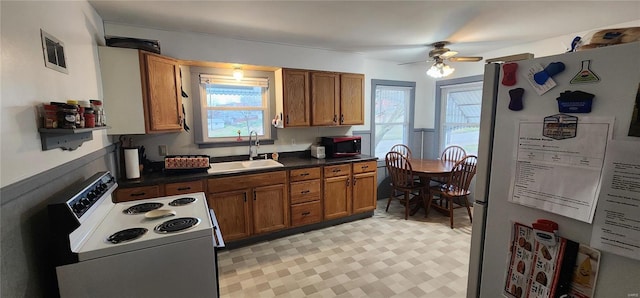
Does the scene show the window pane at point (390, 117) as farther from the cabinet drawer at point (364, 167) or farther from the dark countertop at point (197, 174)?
the dark countertop at point (197, 174)

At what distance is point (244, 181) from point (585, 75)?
2744 mm

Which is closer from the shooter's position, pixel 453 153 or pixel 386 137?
pixel 453 153

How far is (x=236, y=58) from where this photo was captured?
3.14m

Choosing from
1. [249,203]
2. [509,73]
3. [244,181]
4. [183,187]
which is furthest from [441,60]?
[183,187]

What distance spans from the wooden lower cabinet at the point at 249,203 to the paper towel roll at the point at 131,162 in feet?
2.22

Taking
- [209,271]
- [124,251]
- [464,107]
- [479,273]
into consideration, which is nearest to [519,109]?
[479,273]

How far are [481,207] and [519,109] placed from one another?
468 millimetres

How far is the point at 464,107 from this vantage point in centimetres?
446

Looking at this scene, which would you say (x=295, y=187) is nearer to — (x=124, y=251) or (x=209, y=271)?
(x=209, y=271)

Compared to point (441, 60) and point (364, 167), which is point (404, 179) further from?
point (441, 60)

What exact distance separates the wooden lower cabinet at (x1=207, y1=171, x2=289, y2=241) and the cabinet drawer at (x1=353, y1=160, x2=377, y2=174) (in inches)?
40.4

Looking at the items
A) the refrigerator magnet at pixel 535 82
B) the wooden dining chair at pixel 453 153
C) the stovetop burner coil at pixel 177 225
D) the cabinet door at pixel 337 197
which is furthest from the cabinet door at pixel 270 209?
the wooden dining chair at pixel 453 153

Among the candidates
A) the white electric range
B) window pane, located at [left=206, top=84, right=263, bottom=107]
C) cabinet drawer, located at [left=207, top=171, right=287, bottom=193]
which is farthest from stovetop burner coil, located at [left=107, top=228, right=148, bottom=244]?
window pane, located at [left=206, top=84, right=263, bottom=107]

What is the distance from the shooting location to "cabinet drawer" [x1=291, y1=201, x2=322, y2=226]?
3257 millimetres
